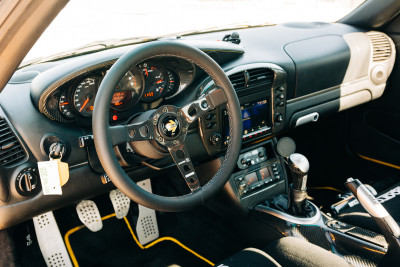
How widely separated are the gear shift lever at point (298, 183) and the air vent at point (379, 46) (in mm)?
1195

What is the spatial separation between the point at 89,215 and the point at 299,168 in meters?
1.25

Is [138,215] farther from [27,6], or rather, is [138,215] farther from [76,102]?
[27,6]

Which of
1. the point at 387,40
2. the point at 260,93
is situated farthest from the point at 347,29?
the point at 260,93

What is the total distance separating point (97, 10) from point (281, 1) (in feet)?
7.31

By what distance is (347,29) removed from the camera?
2.83 metres

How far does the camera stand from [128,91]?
1.77m

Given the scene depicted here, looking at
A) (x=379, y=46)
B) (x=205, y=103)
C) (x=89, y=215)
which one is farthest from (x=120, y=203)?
(x=379, y=46)

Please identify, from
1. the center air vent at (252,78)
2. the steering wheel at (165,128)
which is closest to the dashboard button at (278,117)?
the center air vent at (252,78)

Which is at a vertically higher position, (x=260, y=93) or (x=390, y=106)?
(x=260, y=93)

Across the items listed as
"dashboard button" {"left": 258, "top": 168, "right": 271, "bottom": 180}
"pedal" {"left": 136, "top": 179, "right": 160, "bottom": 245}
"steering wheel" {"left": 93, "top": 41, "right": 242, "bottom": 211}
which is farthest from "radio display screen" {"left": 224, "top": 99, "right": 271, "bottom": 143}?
"pedal" {"left": 136, "top": 179, "right": 160, "bottom": 245}

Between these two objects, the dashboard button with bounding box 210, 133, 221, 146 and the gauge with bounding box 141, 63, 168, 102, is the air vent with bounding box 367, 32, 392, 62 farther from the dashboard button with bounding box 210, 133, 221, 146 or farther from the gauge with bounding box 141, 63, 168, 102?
the gauge with bounding box 141, 63, 168, 102

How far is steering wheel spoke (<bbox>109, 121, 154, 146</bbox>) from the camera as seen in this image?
54.9 inches

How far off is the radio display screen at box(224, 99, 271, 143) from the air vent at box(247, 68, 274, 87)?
112mm

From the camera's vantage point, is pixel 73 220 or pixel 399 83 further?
pixel 399 83
